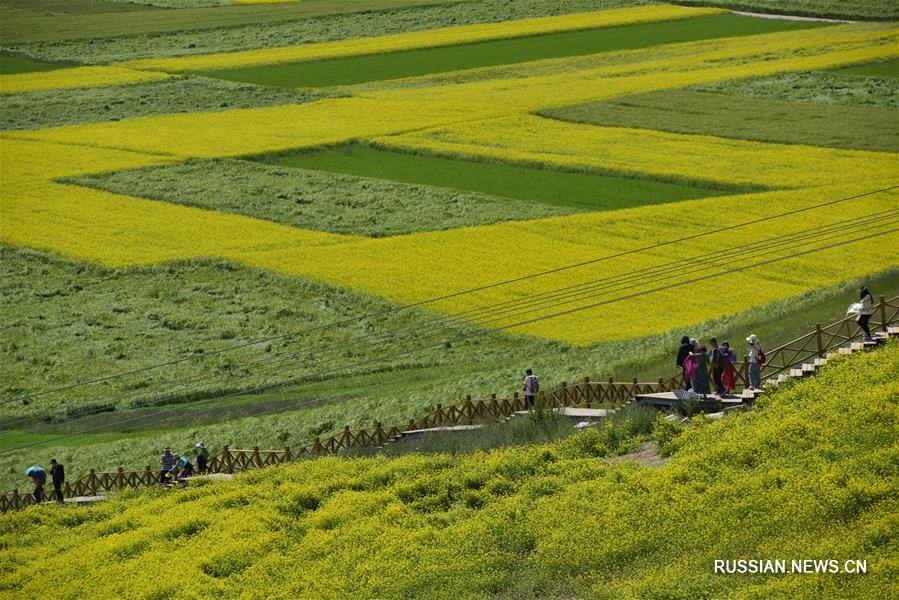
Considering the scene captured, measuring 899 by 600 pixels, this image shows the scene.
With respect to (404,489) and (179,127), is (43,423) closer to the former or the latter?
(404,489)

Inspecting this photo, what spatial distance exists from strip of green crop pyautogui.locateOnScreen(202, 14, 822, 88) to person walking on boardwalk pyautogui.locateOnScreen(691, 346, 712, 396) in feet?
244

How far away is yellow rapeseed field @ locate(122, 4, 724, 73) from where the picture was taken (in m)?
113

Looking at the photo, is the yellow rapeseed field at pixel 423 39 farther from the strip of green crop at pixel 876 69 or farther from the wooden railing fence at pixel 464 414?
the wooden railing fence at pixel 464 414

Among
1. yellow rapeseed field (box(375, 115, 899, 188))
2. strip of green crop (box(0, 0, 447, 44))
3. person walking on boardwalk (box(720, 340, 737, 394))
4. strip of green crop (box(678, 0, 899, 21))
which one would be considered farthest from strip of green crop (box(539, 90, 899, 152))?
strip of green crop (box(0, 0, 447, 44))

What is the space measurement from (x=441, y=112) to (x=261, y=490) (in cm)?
5953

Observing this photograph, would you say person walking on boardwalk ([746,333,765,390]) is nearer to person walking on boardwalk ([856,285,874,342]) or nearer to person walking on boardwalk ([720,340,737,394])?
person walking on boardwalk ([720,340,737,394])

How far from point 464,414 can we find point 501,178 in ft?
123

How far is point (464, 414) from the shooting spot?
1533 inches

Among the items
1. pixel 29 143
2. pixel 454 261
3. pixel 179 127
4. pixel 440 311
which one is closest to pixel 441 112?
pixel 179 127

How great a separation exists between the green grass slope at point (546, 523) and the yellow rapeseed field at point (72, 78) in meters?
74.4

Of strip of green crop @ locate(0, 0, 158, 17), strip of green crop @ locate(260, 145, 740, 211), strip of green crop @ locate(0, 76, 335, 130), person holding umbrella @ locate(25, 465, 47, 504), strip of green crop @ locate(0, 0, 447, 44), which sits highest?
strip of green crop @ locate(0, 0, 158, 17)

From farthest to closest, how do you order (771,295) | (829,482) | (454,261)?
(454,261) → (771,295) → (829,482)

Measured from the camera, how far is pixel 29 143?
8900cm

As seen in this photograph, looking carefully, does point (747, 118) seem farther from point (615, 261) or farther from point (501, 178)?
point (615, 261)
